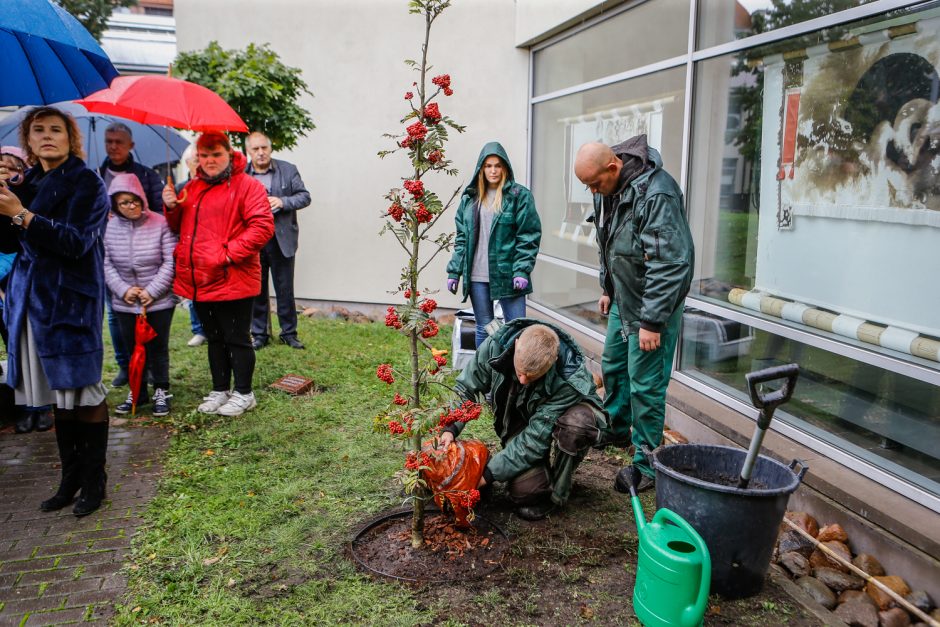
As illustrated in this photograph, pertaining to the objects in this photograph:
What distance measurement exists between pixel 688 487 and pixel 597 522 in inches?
36.3

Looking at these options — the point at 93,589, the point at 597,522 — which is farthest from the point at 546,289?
the point at 93,589

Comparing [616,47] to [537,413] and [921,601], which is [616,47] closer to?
[537,413]

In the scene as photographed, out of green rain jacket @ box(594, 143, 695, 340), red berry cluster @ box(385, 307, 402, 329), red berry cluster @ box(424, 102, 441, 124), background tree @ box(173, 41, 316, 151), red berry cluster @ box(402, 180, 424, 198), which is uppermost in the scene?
background tree @ box(173, 41, 316, 151)

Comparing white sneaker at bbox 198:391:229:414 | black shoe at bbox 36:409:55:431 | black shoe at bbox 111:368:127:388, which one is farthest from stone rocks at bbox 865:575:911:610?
black shoe at bbox 111:368:127:388

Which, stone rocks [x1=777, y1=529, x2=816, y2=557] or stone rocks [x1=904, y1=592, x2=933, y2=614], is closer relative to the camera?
stone rocks [x1=904, y1=592, x2=933, y2=614]

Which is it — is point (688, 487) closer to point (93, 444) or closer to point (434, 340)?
point (93, 444)

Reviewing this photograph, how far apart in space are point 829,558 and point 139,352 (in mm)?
4626

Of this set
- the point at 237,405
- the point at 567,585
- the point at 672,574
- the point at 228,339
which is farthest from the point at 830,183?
the point at 237,405

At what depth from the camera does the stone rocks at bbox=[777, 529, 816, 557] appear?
11.2 feet

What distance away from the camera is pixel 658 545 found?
2.69 m

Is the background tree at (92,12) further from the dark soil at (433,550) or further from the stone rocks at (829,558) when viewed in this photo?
the stone rocks at (829,558)

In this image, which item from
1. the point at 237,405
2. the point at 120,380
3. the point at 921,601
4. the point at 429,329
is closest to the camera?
the point at 921,601

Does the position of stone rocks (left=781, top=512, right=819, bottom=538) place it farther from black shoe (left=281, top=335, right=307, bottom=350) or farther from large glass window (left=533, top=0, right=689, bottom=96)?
black shoe (left=281, top=335, right=307, bottom=350)

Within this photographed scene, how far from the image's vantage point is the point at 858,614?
2996 mm
